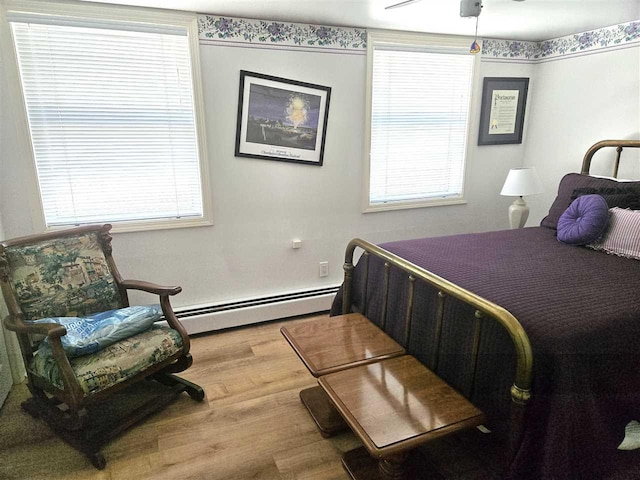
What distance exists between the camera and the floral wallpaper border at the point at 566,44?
2881 mm

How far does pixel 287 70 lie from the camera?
9.14ft

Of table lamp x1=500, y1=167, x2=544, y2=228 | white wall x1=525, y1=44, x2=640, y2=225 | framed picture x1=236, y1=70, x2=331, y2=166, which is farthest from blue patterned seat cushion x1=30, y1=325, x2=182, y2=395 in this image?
white wall x1=525, y1=44, x2=640, y2=225

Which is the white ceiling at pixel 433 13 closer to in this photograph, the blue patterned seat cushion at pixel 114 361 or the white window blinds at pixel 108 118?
the white window blinds at pixel 108 118

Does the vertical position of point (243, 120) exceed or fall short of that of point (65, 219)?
it exceeds it

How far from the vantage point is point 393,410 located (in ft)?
4.83

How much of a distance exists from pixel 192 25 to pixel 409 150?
1.83m

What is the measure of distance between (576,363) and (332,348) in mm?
957

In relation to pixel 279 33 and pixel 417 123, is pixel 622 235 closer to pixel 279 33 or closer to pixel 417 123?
pixel 417 123

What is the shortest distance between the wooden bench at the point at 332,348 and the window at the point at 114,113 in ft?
4.20

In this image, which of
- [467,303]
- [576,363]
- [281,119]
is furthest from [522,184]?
[576,363]

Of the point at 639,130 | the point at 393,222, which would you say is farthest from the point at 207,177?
the point at 639,130

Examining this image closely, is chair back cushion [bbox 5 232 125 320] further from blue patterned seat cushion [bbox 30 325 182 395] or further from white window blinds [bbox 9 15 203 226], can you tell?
white window blinds [bbox 9 15 203 226]

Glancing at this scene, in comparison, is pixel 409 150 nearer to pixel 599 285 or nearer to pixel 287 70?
pixel 287 70

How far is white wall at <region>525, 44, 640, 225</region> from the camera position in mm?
2943
